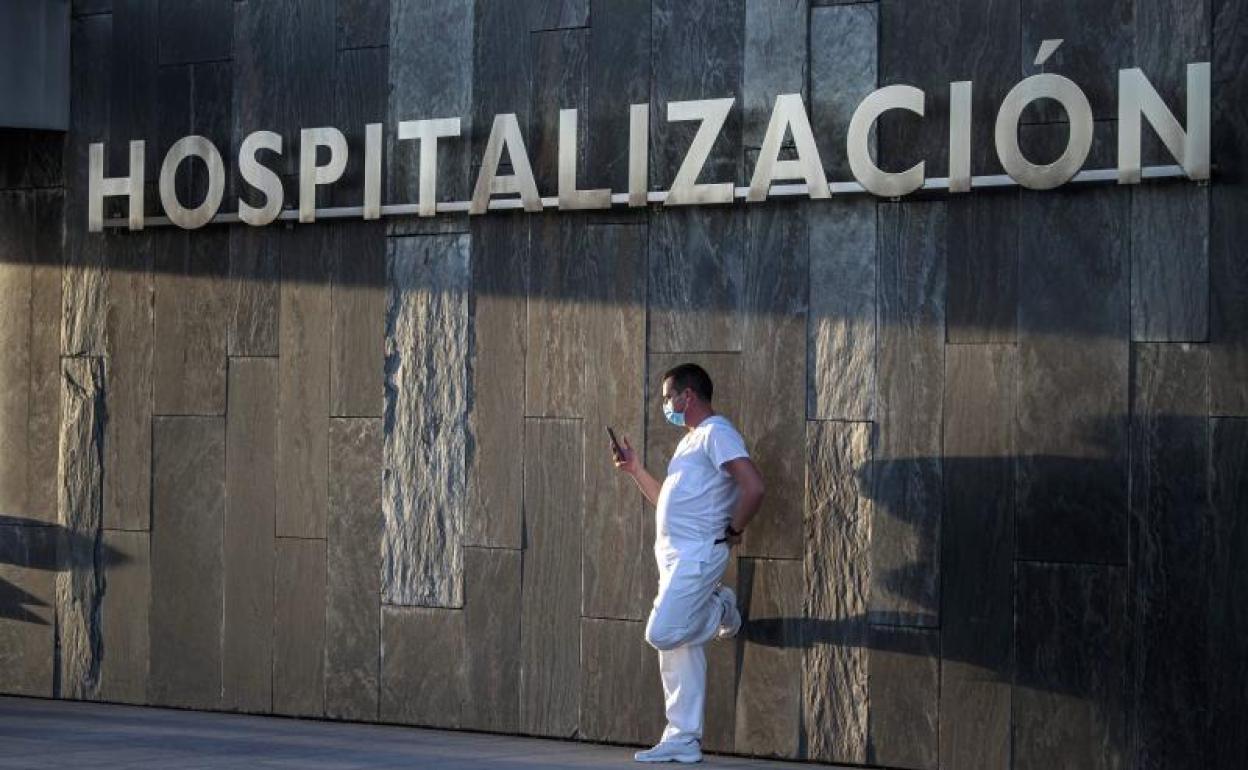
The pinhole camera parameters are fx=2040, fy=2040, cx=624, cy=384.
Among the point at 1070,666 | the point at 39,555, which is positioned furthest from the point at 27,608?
the point at 1070,666

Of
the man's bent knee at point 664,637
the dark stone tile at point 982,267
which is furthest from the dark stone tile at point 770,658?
the dark stone tile at point 982,267

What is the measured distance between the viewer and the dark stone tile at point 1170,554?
8836mm

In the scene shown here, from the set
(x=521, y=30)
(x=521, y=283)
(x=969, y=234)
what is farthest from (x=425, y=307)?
(x=969, y=234)

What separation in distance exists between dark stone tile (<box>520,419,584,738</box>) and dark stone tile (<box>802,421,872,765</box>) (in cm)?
130

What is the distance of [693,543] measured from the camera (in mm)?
9633

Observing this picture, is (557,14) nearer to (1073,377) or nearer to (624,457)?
(624,457)

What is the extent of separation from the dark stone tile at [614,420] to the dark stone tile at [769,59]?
2.71ft

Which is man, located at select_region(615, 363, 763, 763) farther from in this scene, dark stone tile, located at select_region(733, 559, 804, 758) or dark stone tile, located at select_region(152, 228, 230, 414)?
dark stone tile, located at select_region(152, 228, 230, 414)

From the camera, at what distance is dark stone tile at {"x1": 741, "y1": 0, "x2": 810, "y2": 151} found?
32.4ft

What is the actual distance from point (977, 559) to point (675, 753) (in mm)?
1691

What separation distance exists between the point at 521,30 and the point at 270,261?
200 cm

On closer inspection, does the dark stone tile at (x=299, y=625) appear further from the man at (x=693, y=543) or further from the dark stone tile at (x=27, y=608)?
the man at (x=693, y=543)

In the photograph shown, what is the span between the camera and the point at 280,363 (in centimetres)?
1140

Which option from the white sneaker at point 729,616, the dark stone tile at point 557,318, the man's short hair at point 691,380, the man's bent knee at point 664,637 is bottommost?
the man's bent knee at point 664,637
